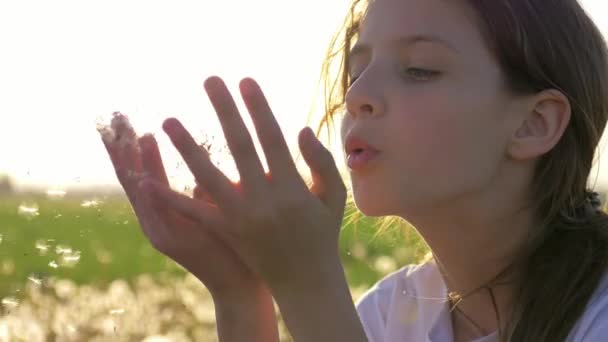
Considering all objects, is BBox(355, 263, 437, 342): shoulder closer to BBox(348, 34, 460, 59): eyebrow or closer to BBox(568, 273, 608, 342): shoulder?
BBox(568, 273, 608, 342): shoulder

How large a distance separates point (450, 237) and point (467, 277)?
0.18m

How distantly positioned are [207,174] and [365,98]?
54 centimetres

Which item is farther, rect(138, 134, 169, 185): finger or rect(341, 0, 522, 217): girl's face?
rect(341, 0, 522, 217): girl's face

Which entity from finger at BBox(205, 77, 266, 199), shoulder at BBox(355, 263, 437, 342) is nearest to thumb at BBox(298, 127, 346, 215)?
finger at BBox(205, 77, 266, 199)

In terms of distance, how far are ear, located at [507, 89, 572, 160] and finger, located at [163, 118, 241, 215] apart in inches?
34.5

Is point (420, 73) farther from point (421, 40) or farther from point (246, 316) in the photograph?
point (246, 316)

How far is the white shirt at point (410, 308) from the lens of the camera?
2902mm

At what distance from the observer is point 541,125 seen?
2660 mm

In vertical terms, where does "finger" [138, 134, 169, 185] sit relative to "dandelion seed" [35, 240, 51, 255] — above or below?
above

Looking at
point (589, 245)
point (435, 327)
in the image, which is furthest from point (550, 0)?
point (435, 327)

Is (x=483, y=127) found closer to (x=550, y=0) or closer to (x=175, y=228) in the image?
(x=550, y=0)

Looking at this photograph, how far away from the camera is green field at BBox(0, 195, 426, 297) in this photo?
2.87m

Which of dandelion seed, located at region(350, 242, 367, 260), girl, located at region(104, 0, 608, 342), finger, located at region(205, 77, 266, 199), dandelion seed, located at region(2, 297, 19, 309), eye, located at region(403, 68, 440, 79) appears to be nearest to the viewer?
finger, located at region(205, 77, 266, 199)

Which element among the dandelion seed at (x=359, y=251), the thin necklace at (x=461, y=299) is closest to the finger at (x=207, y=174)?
the thin necklace at (x=461, y=299)
